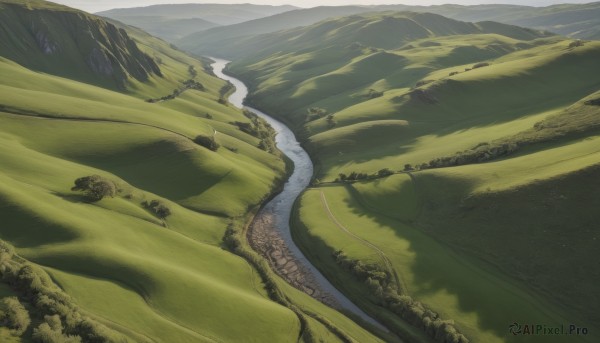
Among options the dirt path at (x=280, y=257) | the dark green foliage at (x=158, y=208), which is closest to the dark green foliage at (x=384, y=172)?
the dirt path at (x=280, y=257)

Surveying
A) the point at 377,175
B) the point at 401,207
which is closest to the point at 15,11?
the point at 377,175

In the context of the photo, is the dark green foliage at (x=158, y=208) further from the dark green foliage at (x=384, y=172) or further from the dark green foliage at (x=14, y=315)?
the dark green foliage at (x=384, y=172)

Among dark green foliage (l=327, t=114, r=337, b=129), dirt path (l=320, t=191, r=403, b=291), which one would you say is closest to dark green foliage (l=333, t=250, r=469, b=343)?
dirt path (l=320, t=191, r=403, b=291)

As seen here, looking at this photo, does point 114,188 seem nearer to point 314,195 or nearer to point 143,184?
point 143,184

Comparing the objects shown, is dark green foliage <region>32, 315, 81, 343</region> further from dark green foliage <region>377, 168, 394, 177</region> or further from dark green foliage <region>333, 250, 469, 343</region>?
dark green foliage <region>377, 168, 394, 177</region>

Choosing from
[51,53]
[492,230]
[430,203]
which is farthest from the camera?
[51,53]

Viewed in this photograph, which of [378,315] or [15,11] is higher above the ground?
[15,11]
